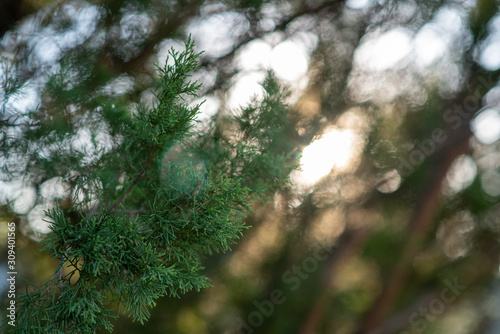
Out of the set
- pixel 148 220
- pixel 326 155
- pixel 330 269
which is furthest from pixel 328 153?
pixel 330 269

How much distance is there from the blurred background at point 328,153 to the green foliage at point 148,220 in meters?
0.15

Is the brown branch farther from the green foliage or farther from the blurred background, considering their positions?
the green foliage

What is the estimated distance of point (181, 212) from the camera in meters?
0.55

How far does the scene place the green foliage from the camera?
50 cm

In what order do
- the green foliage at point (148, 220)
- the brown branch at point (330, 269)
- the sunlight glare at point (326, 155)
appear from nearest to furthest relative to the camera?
the green foliage at point (148, 220), the sunlight glare at point (326, 155), the brown branch at point (330, 269)

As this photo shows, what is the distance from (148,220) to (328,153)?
595 millimetres

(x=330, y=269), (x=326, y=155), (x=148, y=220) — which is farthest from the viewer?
(x=330, y=269)

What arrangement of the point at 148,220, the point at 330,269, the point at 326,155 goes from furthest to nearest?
1. the point at 330,269
2. the point at 326,155
3. the point at 148,220

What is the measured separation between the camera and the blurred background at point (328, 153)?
1.01 m

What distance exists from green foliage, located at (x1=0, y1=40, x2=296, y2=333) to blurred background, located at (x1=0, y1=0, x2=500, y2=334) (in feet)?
0.48

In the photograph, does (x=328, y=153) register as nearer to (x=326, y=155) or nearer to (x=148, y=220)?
(x=326, y=155)

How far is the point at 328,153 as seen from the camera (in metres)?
1.01

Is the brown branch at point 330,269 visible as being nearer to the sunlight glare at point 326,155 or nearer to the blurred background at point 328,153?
the blurred background at point 328,153

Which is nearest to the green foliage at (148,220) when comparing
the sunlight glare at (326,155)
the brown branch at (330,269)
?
the sunlight glare at (326,155)
